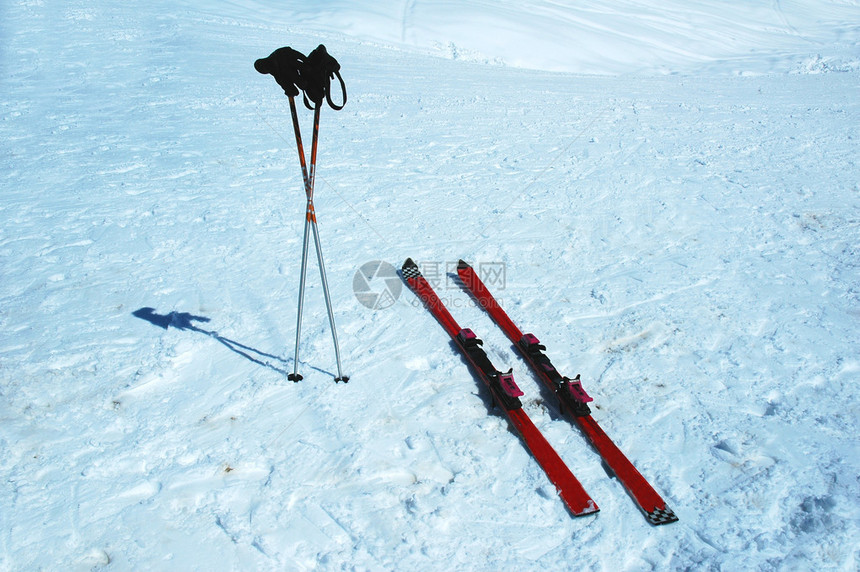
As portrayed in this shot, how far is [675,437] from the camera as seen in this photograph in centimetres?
376

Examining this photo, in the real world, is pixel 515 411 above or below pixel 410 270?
below

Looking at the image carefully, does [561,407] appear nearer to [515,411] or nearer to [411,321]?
[515,411]

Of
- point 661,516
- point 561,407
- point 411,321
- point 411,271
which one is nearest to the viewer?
point 661,516

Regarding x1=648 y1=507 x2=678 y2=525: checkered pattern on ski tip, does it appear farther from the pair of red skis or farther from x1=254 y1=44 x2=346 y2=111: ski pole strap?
x1=254 y1=44 x2=346 y2=111: ski pole strap

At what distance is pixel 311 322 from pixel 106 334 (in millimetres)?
1605

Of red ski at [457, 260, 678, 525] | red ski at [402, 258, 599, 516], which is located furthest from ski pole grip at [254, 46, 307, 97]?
red ski at [457, 260, 678, 525]

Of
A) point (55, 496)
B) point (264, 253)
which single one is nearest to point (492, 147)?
point (264, 253)

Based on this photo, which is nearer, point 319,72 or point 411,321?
point 319,72

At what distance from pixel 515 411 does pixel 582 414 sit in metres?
0.44

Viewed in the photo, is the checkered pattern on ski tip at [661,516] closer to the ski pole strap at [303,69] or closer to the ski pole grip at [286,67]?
the ski pole strap at [303,69]

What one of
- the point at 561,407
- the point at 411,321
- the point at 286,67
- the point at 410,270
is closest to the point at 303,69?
the point at 286,67

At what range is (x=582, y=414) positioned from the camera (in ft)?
12.5

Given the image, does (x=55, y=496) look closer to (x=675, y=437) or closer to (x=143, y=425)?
(x=143, y=425)

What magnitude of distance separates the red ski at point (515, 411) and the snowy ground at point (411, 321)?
92 millimetres
